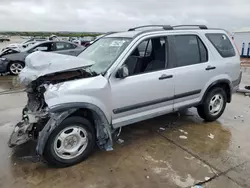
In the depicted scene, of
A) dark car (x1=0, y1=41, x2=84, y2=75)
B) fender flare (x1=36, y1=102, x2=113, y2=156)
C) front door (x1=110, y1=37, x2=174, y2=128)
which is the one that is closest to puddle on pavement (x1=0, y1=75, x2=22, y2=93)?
dark car (x1=0, y1=41, x2=84, y2=75)

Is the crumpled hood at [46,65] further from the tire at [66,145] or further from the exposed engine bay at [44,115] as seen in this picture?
the tire at [66,145]

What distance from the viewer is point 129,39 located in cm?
396

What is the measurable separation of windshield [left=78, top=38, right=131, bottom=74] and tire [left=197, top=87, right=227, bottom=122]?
2075 millimetres

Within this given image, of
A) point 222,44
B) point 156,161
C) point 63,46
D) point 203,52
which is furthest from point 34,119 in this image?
point 63,46

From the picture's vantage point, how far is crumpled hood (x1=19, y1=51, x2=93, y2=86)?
3352mm

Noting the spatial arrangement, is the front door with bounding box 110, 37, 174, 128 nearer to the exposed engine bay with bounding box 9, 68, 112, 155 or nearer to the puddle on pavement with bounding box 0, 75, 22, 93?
the exposed engine bay with bounding box 9, 68, 112, 155

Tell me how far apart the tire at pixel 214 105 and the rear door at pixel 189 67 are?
0.28 m

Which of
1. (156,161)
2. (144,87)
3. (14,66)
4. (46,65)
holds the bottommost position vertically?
(156,161)

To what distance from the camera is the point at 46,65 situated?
134 inches

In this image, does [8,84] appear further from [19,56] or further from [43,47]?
[43,47]

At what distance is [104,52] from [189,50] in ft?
5.08

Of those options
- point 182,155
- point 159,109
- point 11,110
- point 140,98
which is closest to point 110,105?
point 140,98

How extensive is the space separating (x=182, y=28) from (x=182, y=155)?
7.60 ft

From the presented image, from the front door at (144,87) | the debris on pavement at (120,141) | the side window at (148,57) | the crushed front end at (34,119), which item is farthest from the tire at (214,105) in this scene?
the crushed front end at (34,119)
